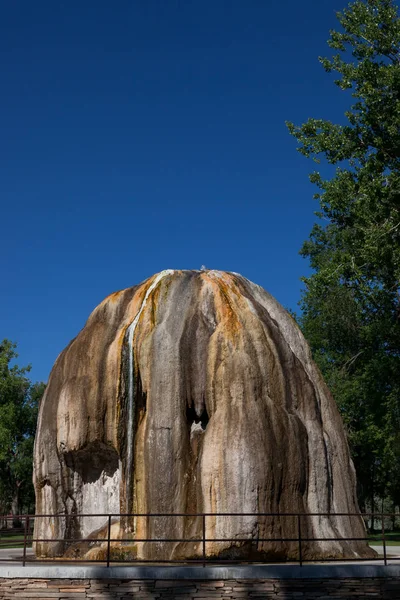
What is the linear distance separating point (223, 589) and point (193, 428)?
5.15 metres

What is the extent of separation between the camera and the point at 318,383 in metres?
18.7

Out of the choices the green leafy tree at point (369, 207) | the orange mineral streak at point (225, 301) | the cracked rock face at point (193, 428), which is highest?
the green leafy tree at point (369, 207)

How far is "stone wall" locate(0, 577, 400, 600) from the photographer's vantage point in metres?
12.1

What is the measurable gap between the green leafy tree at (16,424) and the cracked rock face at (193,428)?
27514mm

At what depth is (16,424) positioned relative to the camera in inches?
2039

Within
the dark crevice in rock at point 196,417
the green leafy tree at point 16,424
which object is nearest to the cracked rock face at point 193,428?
the dark crevice in rock at point 196,417

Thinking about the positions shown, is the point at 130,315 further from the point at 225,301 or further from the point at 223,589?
the point at 223,589

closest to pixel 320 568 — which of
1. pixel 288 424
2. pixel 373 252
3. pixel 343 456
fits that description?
pixel 288 424

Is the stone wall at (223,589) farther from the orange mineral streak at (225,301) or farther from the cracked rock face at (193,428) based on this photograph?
the orange mineral streak at (225,301)

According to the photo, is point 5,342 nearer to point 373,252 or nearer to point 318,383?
point 373,252

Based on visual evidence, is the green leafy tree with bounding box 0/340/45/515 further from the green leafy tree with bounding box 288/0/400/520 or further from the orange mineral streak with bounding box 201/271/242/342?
the orange mineral streak with bounding box 201/271/242/342

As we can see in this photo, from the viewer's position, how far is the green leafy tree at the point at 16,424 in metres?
48.1

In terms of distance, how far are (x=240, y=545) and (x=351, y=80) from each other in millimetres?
20736

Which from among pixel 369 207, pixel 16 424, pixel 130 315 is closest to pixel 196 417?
pixel 130 315
